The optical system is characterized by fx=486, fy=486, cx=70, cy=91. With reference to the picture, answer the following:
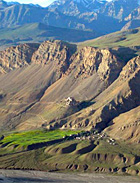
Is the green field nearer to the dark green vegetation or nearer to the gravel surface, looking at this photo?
the dark green vegetation

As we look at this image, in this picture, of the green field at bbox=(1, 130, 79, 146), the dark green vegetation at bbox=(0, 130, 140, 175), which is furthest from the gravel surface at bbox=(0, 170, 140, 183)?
the green field at bbox=(1, 130, 79, 146)

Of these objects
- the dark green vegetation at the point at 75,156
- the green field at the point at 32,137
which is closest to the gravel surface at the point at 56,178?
the dark green vegetation at the point at 75,156

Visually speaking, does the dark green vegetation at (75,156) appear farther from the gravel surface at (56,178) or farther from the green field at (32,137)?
the gravel surface at (56,178)

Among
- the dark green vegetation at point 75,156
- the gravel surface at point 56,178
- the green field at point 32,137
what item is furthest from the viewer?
the green field at point 32,137

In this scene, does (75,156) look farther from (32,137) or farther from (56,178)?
(32,137)

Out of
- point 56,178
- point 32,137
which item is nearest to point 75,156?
point 56,178

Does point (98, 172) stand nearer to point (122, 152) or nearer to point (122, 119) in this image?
point (122, 152)

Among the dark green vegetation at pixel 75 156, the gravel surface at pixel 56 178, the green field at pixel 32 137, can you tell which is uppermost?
the green field at pixel 32 137

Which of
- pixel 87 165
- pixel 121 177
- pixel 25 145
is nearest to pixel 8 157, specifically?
pixel 25 145
